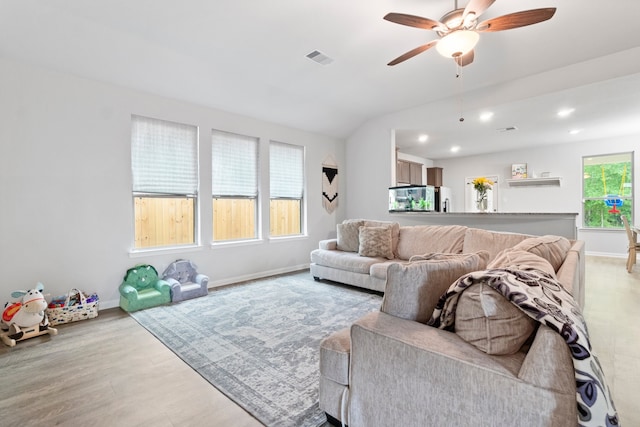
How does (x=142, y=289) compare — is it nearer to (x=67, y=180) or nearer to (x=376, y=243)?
(x=67, y=180)

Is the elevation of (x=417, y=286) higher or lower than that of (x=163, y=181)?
lower

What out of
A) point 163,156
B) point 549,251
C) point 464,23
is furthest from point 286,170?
point 549,251

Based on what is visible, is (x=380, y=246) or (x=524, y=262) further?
(x=380, y=246)

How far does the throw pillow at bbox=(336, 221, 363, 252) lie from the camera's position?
468 cm

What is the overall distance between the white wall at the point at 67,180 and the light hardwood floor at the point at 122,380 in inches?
27.1

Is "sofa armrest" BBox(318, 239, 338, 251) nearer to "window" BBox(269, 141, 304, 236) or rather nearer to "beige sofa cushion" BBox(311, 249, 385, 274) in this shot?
"beige sofa cushion" BBox(311, 249, 385, 274)

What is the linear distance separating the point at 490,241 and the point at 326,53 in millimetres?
2885

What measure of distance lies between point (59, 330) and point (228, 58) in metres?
3.38

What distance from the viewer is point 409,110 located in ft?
17.1

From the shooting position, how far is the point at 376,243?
4.25 metres

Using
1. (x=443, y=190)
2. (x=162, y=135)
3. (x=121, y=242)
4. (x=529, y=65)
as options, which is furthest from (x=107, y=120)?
(x=443, y=190)

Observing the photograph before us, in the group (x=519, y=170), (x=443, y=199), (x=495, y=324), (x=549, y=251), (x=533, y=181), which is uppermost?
(x=519, y=170)

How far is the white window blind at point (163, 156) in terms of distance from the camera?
371 centimetres

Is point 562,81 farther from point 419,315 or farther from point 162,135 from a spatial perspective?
point 162,135
